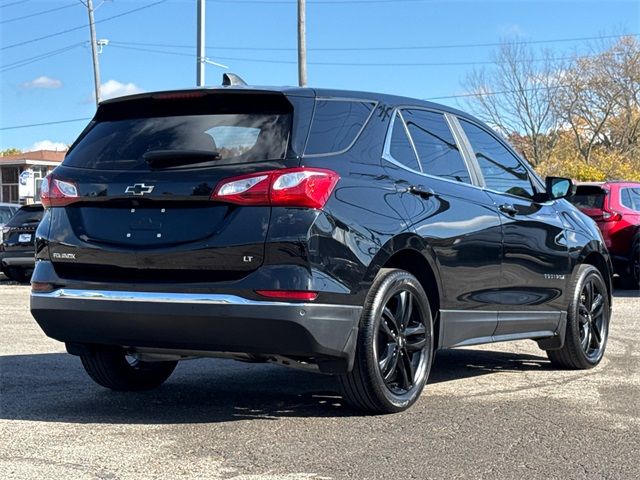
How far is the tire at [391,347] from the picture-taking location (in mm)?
5012

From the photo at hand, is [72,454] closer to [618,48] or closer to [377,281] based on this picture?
[377,281]

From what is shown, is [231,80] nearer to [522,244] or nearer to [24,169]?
[522,244]

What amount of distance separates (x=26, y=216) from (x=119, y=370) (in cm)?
1352

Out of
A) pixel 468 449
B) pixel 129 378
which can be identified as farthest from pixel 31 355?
pixel 468 449

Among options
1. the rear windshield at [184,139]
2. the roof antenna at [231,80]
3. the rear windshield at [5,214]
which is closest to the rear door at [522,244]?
the roof antenna at [231,80]

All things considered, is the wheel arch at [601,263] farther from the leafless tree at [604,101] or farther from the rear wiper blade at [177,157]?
the leafless tree at [604,101]

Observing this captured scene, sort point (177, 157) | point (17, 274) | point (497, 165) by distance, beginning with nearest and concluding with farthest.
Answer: point (177, 157) → point (497, 165) → point (17, 274)

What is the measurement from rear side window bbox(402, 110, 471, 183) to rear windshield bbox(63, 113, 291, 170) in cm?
111

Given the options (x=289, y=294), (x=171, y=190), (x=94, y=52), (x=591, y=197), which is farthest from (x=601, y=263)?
(x=94, y=52)

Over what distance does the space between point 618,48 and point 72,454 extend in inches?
1845

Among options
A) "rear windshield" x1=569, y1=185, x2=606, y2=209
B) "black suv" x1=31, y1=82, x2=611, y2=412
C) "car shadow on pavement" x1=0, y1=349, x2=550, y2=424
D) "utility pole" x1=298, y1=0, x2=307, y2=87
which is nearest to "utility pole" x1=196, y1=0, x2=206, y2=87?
"utility pole" x1=298, y1=0, x2=307, y2=87

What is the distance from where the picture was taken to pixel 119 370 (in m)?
5.91

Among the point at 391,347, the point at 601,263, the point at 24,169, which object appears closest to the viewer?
the point at 391,347

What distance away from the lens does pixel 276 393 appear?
6051 millimetres
